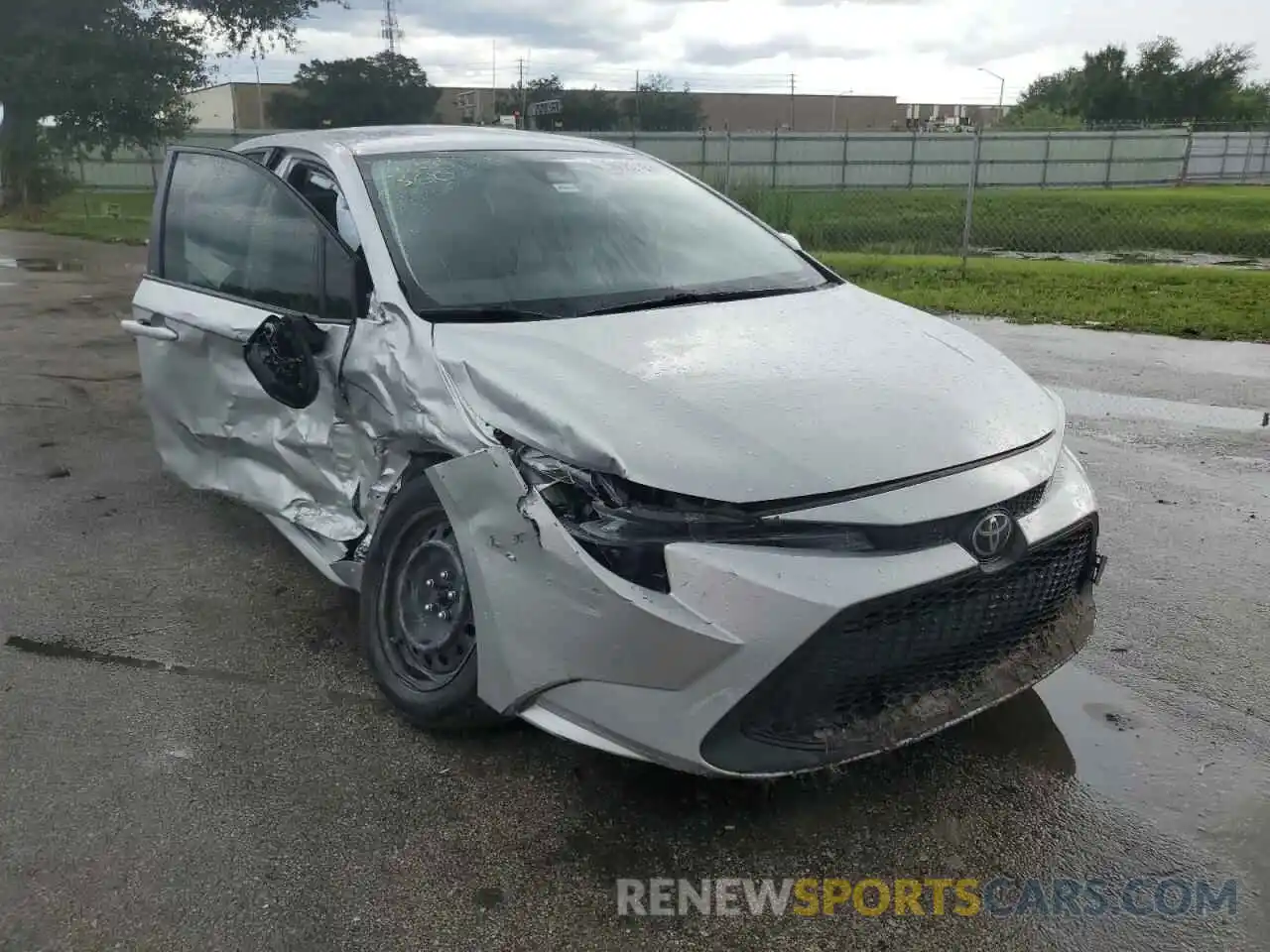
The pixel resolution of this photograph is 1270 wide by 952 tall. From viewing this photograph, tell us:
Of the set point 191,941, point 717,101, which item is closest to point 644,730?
point 191,941

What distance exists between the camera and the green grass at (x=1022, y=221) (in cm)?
1700

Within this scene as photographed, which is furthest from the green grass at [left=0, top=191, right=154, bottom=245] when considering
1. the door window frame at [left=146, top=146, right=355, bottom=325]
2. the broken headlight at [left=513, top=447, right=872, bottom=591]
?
the broken headlight at [left=513, top=447, right=872, bottom=591]

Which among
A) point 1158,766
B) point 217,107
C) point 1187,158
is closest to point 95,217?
point 1158,766

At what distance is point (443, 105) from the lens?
68250 millimetres

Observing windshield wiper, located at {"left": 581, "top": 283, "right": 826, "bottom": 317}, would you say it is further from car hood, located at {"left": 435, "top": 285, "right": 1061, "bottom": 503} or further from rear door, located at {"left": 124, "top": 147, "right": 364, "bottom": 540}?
rear door, located at {"left": 124, "top": 147, "right": 364, "bottom": 540}

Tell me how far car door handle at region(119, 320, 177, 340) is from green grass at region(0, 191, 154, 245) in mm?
16244

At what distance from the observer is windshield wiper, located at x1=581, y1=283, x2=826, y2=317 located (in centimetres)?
346

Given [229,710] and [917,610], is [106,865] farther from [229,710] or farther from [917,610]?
[917,610]

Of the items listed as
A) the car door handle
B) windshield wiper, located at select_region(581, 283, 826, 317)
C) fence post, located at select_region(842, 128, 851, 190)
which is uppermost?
fence post, located at select_region(842, 128, 851, 190)

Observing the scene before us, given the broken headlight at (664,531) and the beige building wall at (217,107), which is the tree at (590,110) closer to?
the beige building wall at (217,107)

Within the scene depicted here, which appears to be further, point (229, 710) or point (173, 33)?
point (173, 33)

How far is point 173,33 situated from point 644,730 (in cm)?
2730

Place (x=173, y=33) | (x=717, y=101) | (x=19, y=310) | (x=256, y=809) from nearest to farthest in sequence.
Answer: (x=256, y=809) < (x=19, y=310) < (x=173, y=33) < (x=717, y=101)

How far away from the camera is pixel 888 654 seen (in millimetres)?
2551
